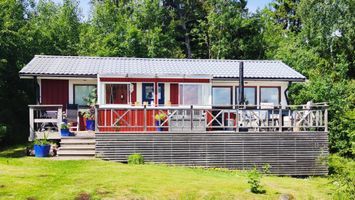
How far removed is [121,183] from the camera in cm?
944

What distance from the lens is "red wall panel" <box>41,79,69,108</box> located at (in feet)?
56.2

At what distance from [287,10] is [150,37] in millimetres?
14791

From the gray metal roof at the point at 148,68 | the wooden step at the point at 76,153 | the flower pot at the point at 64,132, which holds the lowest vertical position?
the wooden step at the point at 76,153

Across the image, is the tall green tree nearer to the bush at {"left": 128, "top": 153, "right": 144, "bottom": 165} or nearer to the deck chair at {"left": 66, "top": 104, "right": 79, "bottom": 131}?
the deck chair at {"left": 66, "top": 104, "right": 79, "bottom": 131}

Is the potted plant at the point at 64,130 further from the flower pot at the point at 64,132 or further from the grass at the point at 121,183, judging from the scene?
the grass at the point at 121,183

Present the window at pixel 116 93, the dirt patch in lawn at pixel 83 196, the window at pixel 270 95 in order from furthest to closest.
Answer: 1. the window at pixel 270 95
2. the window at pixel 116 93
3. the dirt patch in lawn at pixel 83 196

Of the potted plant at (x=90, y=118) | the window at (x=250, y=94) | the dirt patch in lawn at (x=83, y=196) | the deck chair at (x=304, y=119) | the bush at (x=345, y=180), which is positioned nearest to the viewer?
the bush at (x=345, y=180)

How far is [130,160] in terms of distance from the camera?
12812 mm

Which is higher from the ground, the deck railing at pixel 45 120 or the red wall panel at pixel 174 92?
the red wall panel at pixel 174 92

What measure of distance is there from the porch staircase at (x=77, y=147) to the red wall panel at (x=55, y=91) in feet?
12.6

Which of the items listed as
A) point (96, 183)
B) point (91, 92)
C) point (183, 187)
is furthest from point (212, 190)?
point (91, 92)

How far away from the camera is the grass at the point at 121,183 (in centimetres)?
863

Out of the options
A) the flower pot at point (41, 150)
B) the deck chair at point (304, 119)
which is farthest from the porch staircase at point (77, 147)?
the deck chair at point (304, 119)

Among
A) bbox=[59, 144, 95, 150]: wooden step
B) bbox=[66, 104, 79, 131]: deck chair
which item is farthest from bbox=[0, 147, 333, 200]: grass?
bbox=[66, 104, 79, 131]: deck chair
